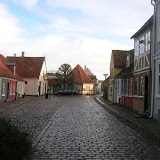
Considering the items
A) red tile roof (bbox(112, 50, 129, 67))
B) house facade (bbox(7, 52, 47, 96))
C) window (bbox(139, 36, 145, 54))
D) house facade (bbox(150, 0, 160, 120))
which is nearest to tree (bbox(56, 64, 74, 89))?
house facade (bbox(7, 52, 47, 96))

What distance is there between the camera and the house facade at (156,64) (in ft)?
45.2

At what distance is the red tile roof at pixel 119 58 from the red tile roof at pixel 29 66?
77.7 feet

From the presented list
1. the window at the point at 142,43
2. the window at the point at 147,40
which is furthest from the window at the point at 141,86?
the window at the point at 147,40

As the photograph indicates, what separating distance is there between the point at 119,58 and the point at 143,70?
13.1 meters

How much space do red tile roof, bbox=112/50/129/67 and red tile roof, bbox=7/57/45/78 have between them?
2369 centimetres

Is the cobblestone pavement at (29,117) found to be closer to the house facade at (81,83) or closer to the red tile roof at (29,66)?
the red tile roof at (29,66)

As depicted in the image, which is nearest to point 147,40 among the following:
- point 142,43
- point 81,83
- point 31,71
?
point 142,43

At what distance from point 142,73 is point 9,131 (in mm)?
12658

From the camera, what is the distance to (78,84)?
67875mm

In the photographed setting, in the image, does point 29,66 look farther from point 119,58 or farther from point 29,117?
point 29,117

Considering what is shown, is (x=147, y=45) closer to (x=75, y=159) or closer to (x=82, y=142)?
(x=82, y=142)

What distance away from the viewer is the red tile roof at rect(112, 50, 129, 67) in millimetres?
29047

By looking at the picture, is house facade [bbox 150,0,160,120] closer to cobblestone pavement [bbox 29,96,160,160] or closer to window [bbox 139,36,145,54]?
window [bbox 139,36,145,54]

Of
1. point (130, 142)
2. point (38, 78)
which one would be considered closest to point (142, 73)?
point (130, 142)
